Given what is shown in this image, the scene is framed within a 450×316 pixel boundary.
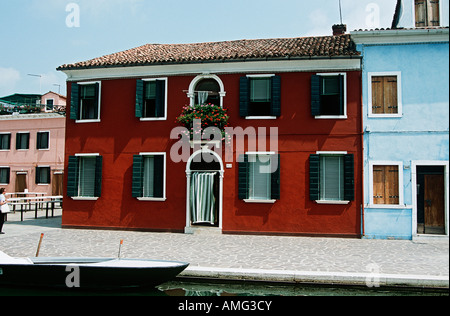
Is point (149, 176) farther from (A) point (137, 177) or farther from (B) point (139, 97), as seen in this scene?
(B) point (139, 97)

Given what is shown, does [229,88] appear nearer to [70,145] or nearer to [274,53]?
[274,53]

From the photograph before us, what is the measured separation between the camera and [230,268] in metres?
8.91

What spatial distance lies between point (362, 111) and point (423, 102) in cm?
201

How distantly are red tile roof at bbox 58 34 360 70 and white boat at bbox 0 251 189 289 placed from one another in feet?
28.5

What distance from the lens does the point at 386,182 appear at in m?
13.5

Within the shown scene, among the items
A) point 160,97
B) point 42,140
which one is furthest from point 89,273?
point 42,140

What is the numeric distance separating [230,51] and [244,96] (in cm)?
226

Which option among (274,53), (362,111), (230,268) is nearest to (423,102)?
(362,111)

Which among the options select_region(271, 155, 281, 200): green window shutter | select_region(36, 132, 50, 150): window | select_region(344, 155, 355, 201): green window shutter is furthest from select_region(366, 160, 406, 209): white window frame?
select_region(36, 132, 50, 150): window

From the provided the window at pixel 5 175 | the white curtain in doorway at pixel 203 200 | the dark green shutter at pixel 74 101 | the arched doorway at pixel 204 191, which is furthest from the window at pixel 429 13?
the window at pixel 5 175

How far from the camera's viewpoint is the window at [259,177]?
1407 cm

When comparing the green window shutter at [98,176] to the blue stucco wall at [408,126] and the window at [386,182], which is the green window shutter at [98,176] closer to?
the blue stucco wall at [408,126]

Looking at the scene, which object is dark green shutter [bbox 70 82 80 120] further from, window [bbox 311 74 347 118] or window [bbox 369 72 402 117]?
window [bbox 369 72 402 117]

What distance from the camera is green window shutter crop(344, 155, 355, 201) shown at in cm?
1356
